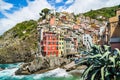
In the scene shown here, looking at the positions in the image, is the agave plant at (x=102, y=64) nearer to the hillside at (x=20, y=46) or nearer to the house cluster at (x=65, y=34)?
the house cluster at (x=65, y=34)

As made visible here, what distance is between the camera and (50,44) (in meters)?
120

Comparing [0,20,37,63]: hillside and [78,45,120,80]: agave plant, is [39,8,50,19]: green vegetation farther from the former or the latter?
[78,45,120,80]: agave plant

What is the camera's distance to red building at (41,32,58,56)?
120m

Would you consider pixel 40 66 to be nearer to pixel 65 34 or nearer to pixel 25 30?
Result: pixel 65 34

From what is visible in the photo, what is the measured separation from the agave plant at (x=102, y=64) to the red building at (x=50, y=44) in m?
94.8

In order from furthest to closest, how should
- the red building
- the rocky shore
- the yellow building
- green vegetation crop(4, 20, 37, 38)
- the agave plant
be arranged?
green vegetation crop(4, 20, 37, 38), the yellow building, the red building, the rocky shore, the agave plant

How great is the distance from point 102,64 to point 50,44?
96.3m

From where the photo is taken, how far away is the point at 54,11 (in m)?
170

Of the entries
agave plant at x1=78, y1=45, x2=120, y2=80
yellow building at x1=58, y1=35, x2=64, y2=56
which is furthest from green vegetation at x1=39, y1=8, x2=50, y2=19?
agave plant at x1=78, y1=45, x2=120, y2=80

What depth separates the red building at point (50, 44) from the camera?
4727 inches

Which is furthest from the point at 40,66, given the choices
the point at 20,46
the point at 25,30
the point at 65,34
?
the point at 25,30

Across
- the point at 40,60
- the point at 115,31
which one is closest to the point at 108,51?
the point at 115,31

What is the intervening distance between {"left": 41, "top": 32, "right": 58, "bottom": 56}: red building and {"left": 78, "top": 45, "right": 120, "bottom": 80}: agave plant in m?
94.8

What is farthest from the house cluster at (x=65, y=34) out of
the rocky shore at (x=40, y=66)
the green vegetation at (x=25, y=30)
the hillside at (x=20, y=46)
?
the rocky shore at (x=40, y=66)
